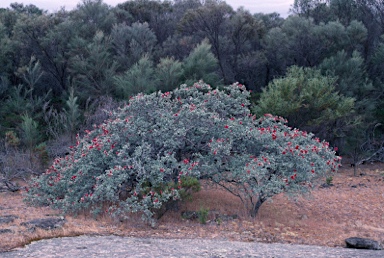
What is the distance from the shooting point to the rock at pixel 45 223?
738 cm

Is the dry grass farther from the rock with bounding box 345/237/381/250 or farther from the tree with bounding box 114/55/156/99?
the tree with bounding box 114/55/156/99

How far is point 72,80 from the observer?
19.4 m

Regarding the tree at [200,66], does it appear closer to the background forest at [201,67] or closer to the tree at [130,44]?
the background forest at [201,67]

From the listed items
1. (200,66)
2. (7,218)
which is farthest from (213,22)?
(7,218)

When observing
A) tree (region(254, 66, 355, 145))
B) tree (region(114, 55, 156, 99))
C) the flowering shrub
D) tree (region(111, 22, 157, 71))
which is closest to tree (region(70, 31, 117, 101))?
tree (region(111, 22, 157, 71))

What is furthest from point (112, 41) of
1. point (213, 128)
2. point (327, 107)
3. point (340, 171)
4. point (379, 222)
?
point (379, 222)

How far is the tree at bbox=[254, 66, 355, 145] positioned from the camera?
627 inches

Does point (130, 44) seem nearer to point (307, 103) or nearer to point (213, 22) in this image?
point (213, 22)

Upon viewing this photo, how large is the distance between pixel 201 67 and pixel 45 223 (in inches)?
476

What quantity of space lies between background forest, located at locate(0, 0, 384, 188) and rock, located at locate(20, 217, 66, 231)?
7210 millimetres

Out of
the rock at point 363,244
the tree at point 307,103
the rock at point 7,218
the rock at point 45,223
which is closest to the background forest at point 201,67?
the tree at point 307,103

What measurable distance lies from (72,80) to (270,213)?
40.0ft

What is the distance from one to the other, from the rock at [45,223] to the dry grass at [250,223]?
0.40 ft

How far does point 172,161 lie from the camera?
866 centimetres
